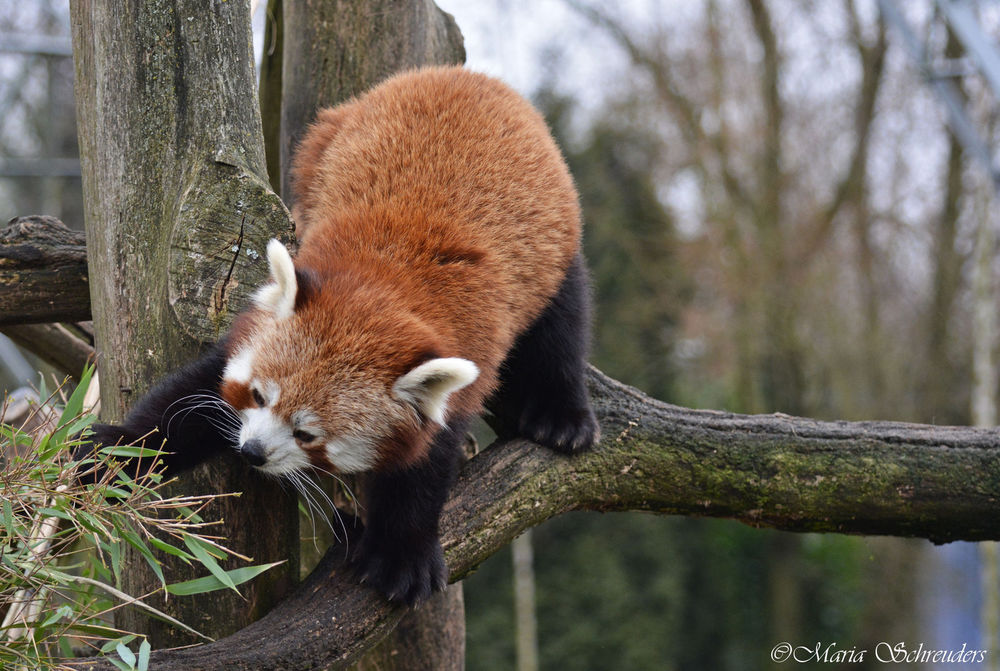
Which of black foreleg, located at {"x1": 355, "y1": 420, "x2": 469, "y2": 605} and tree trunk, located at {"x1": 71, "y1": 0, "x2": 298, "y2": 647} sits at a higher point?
tree trunk, located at {"x1": 71, "y1": 0, "x2": 298, "y2": 647}

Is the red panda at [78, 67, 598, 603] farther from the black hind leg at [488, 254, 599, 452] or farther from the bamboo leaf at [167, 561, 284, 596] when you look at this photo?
the bamboo leaf at [167, 561, 284, 596]

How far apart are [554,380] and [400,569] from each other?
0.91 m

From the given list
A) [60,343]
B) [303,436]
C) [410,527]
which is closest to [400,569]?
[410,527]

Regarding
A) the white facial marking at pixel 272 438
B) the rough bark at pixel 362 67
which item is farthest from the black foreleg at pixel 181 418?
the rough bark at pixel 362 67

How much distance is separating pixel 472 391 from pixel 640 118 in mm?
6863

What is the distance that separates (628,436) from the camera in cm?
281

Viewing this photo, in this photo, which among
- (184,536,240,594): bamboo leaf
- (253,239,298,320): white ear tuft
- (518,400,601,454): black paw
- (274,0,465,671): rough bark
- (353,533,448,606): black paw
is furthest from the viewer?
(274,0,465,671): rough bark

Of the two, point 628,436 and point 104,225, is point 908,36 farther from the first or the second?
point 104,225

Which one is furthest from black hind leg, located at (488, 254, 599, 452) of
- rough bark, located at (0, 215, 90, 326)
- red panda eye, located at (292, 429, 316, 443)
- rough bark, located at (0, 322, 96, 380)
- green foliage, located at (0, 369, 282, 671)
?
rough bark, located at (0, 322, 96, 380)

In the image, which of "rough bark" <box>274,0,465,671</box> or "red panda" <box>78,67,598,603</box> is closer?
"red panda" <box>78,67,598,603</box>

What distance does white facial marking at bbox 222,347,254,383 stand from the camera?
2.09 meters

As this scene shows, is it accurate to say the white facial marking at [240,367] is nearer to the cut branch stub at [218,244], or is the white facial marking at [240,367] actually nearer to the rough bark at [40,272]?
the cut branch stub at [218,244]

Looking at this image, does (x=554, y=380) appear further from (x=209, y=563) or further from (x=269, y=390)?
(x=209, y=563)

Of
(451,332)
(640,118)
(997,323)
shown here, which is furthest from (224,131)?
(997,323)
